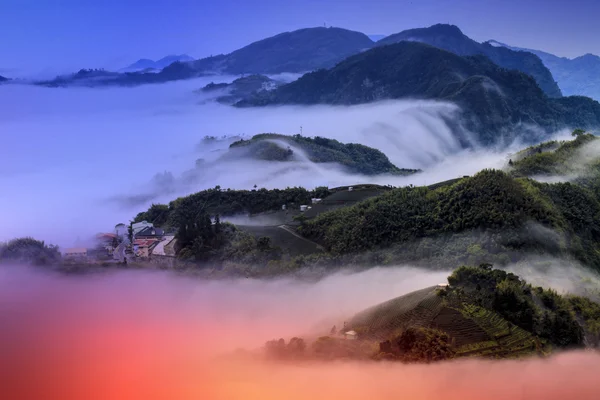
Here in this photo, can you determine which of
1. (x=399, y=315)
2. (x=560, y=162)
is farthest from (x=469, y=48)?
(x=399, y=315)

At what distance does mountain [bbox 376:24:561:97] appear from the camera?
15762 centimetres

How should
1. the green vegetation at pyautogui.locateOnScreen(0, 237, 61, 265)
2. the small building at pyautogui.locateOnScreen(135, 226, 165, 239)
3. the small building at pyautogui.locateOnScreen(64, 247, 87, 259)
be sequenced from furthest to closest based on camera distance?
the small building at pyautogui.locateOnScreen(135, 226, 165, 239) → the small building at pyautogui.locateOnScreen(64, 247, 87, 259) → the green vegetation at pyautogui.locateOnScreen(0, 237, 61, 265)

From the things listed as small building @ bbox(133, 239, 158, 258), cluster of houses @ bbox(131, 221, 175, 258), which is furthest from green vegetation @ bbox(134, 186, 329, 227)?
small building @ bbox(133, 239, 158, 258)

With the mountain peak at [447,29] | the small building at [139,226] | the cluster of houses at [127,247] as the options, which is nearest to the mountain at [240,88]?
the mountain peak at [447,29]

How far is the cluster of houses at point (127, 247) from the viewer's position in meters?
30.8

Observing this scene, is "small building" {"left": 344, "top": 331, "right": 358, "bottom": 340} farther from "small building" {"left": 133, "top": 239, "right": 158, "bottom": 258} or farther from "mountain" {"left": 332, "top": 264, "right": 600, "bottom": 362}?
"small building" {"left": 133, "top": 239, "right": 158, "bottom": 258}

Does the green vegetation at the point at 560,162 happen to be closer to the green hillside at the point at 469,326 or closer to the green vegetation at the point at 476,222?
the green vegetation at the point at 476,222

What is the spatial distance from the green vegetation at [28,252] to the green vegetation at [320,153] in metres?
31.1

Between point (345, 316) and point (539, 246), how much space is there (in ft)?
28.1

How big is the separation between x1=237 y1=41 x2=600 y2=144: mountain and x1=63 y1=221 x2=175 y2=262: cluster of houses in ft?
232

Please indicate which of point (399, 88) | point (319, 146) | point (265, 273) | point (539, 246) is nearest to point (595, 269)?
point (539, 246)

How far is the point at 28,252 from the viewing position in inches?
1155

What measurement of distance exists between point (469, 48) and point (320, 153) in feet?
394

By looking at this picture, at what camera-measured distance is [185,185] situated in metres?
63.0
